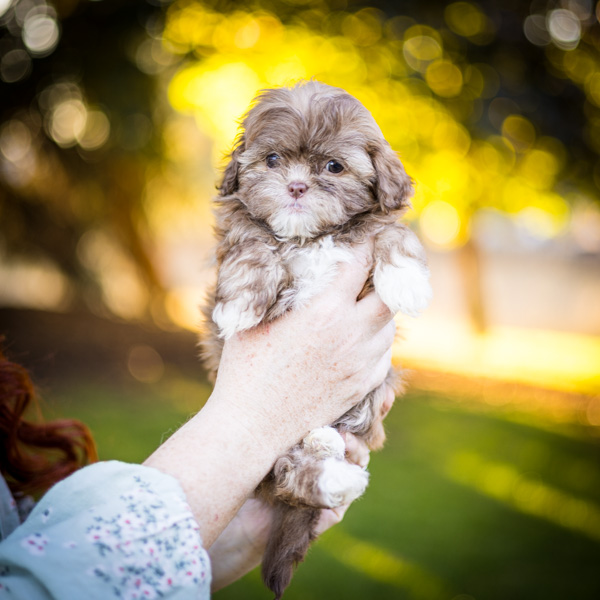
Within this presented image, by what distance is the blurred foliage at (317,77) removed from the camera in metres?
7.39

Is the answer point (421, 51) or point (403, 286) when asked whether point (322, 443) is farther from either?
point (421, 51)

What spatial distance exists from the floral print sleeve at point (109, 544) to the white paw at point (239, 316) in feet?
2.72

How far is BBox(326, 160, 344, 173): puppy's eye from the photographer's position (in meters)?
2.40

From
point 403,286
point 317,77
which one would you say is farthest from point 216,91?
point 403,286

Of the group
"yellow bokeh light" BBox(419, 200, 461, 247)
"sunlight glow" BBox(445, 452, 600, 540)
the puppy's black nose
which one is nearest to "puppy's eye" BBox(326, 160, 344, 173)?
the puppy's black nose

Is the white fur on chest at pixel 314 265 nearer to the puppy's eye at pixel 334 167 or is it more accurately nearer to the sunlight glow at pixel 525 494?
the puppy's eye at pixel 334 167

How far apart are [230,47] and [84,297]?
5.82 meters

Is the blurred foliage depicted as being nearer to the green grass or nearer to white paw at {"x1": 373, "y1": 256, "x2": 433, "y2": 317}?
the green grass

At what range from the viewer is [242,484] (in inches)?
72.1

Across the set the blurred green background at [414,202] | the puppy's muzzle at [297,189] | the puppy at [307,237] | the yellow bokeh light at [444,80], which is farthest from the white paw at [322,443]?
the yellow bokeh light at [444,80]

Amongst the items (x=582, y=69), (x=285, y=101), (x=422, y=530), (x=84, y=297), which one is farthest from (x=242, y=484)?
(x=84, y=297)

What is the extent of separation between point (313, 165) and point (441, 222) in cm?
1076

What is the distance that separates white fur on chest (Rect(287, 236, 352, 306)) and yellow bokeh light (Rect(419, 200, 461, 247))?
26.7 feet

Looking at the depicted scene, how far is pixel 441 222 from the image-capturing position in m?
12.6
